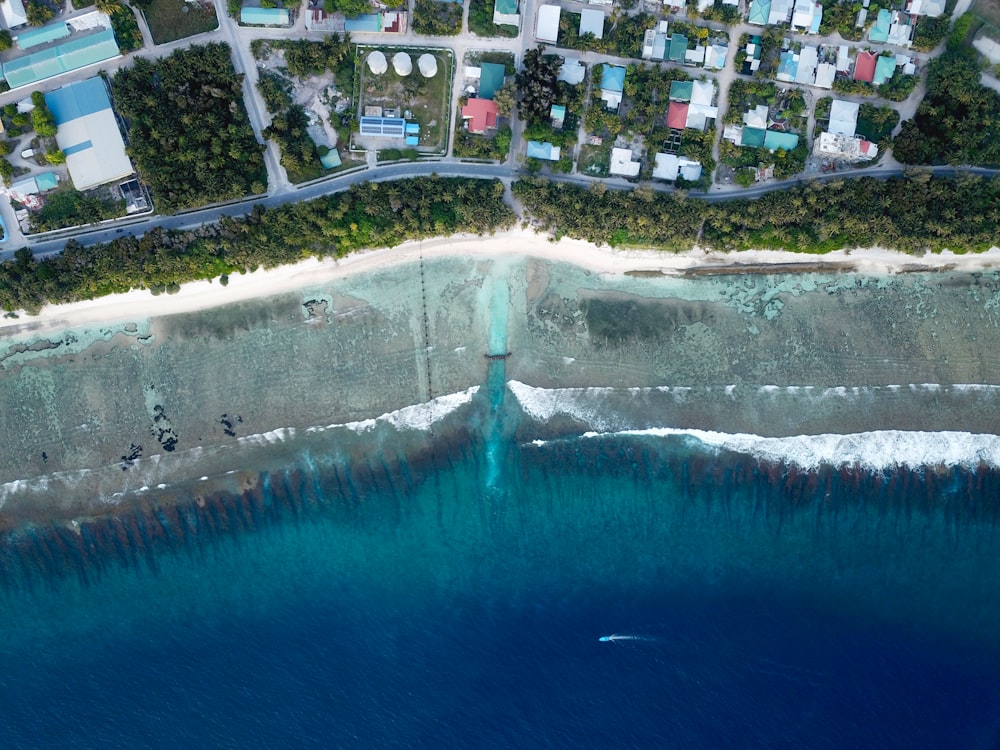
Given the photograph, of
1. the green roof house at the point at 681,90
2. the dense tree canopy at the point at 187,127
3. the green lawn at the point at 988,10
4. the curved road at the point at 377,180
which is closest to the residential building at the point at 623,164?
the curved road at the point at 377,180

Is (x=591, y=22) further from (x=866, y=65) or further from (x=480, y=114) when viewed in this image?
(x=866, y=65)

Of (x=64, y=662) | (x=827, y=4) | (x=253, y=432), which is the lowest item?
(x=64, y=662)

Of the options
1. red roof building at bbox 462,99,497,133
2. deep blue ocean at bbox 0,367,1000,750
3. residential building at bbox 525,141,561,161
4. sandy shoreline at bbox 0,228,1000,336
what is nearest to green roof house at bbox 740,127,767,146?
sandy shoreline at bbox 0,228,1000,336

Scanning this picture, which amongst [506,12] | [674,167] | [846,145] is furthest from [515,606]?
[506,12]

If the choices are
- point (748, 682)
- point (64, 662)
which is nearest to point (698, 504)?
point (748, 682)

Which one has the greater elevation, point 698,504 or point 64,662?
point 698,504

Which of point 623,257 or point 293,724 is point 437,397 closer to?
point 623,257
